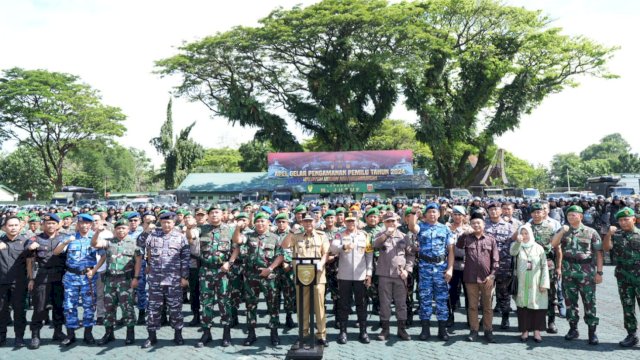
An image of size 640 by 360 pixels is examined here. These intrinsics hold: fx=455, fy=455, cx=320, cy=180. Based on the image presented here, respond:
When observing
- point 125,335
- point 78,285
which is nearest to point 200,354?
point 125,335

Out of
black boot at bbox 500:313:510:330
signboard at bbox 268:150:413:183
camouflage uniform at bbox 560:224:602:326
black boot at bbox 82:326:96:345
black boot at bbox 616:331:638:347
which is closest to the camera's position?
black boot at bbox 616:331:638:347

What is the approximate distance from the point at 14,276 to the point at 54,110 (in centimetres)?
3681

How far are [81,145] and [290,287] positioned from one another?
1598 inches

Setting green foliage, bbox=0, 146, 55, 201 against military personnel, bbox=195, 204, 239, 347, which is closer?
military personnel, bbox=195, 204, 239, 347

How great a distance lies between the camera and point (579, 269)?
6.18 metres

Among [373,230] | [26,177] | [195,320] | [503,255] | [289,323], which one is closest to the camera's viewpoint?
[503,255]

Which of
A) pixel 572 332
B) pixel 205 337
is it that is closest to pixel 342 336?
pixel 205 337

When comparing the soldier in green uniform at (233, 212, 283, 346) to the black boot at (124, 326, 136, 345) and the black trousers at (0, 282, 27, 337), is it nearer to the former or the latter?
the black boot at (124, 326, 136, 345)

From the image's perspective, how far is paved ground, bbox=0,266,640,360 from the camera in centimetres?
571

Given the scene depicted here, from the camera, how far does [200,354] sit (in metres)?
5.98

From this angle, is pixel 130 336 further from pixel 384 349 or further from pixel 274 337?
pixel 384 349

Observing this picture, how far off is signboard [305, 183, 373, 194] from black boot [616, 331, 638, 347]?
24930mm

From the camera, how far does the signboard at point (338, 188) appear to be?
31109 mm

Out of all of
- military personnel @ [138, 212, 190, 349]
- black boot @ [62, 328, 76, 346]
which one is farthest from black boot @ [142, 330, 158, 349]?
black boot @ [62, 328, 76, 346]
